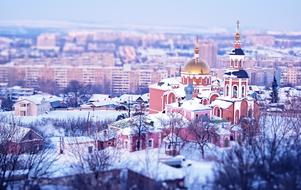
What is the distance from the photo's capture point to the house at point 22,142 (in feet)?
26.9

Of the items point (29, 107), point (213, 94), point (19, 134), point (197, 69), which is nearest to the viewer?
point (19, 134)

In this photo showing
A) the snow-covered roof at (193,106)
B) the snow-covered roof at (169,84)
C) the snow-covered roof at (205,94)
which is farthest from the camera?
the snow-covered roof at (169,84)

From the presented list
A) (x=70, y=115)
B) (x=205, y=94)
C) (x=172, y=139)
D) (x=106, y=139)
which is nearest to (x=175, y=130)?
(x=172, y=139)

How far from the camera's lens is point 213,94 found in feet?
35.0

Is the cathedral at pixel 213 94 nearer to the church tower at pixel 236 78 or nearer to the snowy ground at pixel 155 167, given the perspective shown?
the church tower at pixel 236 78

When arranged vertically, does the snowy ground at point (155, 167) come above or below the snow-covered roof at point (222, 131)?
below

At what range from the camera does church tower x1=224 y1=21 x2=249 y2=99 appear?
10.0 m

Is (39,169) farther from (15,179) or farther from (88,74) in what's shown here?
(88,74)

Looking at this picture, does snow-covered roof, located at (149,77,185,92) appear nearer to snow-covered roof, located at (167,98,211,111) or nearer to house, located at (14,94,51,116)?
snow-covered roof, located at (167,98,211,111)

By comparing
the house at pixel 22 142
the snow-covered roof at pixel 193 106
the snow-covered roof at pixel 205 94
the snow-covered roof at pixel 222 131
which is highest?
the snow-covered roof at pixel 205 94

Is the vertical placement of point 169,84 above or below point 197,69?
below

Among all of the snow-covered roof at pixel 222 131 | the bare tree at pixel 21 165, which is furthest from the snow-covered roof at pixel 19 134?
the snow-covered roof at pixel 222 131

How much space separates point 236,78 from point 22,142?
11.3 ft

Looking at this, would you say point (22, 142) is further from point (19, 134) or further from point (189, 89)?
point (189, 89)
